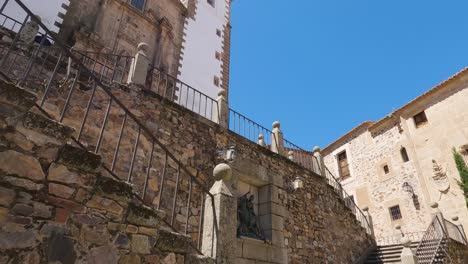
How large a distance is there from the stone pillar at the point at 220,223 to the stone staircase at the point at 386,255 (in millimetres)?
6953

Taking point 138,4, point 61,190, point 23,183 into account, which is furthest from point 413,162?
point 23,183

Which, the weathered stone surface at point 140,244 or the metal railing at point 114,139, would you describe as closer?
the weathered stone surface at point 140,244

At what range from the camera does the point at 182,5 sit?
14.2m

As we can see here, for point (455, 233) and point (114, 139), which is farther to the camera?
point (455, 233)

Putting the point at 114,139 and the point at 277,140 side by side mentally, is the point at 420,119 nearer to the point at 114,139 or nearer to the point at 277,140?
the point at 277,140

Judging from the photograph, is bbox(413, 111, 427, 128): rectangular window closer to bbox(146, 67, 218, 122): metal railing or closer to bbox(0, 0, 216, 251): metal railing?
bbox(146, 67, 218, 122): metal railing

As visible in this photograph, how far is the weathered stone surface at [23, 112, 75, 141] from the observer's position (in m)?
2.38

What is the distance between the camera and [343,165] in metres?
19.0

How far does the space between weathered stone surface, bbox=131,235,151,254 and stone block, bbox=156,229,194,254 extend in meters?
0.14

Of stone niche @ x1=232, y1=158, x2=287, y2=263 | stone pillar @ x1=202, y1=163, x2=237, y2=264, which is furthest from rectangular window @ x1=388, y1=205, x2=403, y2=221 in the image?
stone pillar @ x1=202, y1=163, x2=237, y2=264

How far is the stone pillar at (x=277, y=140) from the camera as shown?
8.74 m

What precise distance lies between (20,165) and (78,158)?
41 cm

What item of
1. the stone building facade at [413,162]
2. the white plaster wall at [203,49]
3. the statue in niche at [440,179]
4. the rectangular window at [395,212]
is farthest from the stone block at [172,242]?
the rectangular window at [395,212]

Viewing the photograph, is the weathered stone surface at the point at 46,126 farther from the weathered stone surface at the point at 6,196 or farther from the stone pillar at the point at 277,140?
the stone pillar at the point at 277,140
